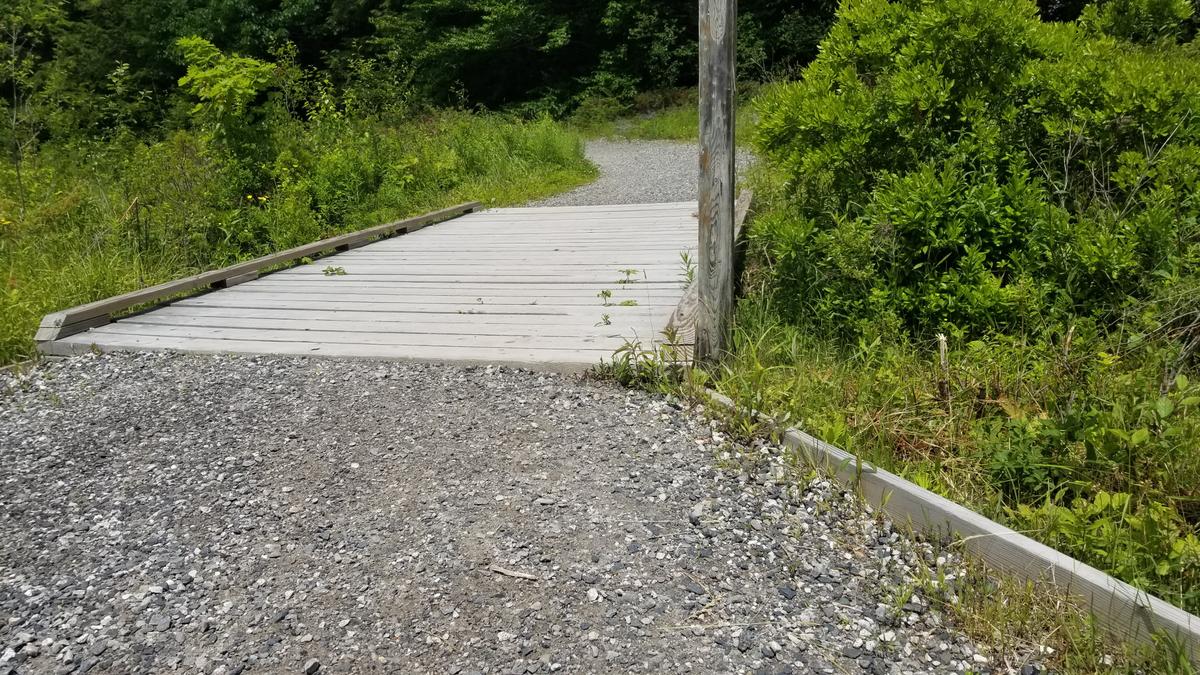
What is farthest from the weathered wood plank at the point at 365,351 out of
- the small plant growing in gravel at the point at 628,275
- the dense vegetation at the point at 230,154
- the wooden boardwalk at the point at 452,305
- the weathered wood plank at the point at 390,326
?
the small plant growing in gravel at the point at 628,275

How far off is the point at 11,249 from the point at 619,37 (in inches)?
768

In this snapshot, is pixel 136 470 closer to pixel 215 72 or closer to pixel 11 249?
pixel 11 249

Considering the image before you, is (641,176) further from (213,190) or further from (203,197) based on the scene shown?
(203,197)

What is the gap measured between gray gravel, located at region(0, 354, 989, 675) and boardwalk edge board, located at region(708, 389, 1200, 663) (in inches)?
3.3

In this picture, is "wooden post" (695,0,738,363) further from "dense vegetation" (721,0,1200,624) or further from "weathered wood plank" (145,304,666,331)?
"weathered wood plank" (145,304,666,331)

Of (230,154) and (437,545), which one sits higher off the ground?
(230,154)

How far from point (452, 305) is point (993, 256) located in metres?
3.14

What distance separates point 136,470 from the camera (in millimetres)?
2977

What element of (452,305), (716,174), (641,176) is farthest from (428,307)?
(641,176)

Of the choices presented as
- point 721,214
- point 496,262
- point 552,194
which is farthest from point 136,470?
point 552,194

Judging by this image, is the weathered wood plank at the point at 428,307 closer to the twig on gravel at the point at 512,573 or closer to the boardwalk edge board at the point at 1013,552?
the boardwalk edge board at the point at 1013,552

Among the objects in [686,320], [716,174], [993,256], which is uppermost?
[716,174]

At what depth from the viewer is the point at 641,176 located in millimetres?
11930

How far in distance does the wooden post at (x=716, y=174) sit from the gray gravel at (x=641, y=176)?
3.84 metres
